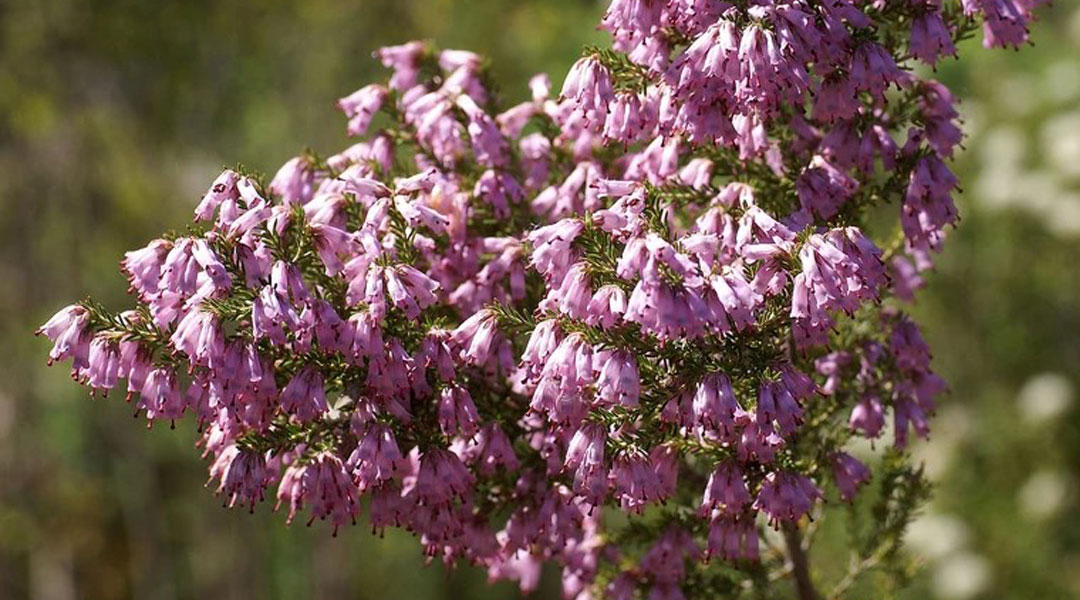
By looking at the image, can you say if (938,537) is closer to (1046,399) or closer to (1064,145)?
(1046,399)

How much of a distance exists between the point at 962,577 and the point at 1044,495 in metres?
1.08

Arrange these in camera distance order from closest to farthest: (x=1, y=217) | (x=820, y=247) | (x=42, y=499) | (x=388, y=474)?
(x=820, y=247) < (x=388, y=474) < (x=42, y=499) < (x=1, y=217)

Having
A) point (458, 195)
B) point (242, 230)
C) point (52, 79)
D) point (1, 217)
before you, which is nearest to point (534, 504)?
point (458, 195)

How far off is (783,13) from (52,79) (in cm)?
1156

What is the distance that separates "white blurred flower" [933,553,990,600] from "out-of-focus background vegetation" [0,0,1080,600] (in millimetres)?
20

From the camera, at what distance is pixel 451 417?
4.24m

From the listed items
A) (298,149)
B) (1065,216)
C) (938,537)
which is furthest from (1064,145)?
(298,149)

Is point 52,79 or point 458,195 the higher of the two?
point 52,79

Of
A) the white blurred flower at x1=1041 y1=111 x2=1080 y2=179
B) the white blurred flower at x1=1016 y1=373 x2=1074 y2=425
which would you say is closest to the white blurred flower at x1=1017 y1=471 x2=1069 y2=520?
the white blurred flower at x1=1016 y1=373 x2=1074 y2=425

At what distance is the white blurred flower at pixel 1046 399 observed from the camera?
11.6m

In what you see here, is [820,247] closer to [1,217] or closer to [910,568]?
[910,568]

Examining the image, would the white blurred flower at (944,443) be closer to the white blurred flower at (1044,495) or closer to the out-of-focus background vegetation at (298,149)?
the out-of-focus background vegetation at (298,149)

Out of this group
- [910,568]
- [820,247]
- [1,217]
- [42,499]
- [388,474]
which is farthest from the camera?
[1,217]

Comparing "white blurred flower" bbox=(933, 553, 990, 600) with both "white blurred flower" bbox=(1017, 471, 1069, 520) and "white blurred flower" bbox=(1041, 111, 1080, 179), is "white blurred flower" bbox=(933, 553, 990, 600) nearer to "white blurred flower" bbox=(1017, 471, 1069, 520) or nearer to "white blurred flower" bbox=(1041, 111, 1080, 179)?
"white blurred flower" bbox=(1017, 471, 1069, 520)
